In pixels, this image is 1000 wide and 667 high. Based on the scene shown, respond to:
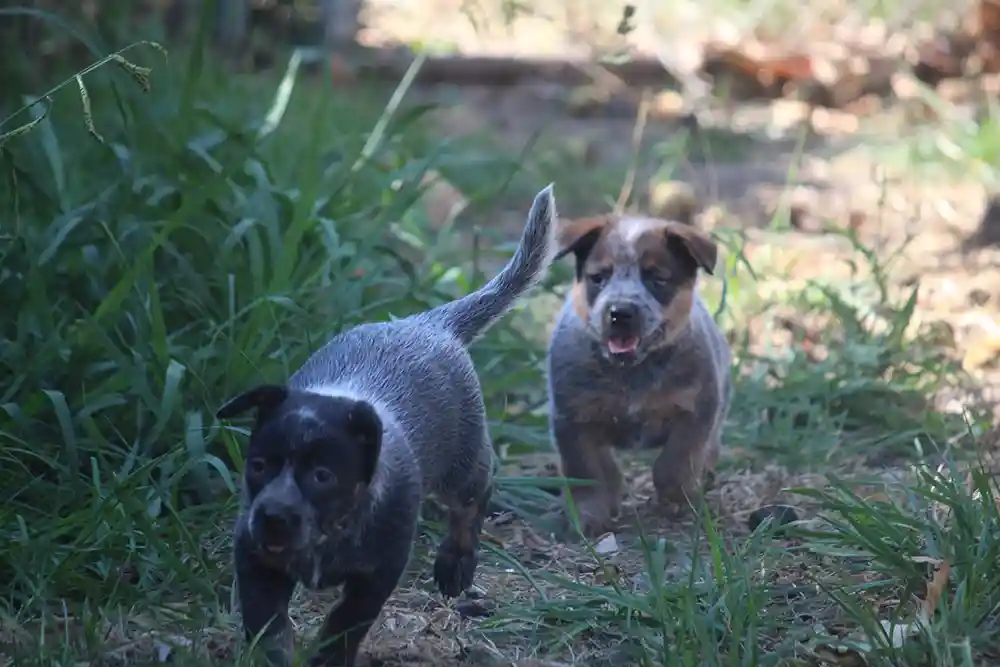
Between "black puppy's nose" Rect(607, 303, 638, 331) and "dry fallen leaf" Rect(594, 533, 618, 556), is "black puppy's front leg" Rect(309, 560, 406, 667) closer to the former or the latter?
"dry fallen leaf" Rect(594, 533, 618, 556)

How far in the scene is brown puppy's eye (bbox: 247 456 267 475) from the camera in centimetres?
292

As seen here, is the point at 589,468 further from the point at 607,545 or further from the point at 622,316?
the point at 622,316

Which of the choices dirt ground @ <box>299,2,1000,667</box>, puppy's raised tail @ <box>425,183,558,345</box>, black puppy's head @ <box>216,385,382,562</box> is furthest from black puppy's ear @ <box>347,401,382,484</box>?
puppy's raised tail @ <box>425,183,558,345</box>

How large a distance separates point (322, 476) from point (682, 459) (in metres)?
1.81

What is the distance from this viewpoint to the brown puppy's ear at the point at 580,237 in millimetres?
4582

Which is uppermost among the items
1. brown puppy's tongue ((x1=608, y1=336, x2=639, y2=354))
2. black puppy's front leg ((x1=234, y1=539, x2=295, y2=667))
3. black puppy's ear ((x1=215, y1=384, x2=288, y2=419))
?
black puppy's ear ((x1=215, y1=384, x2=288, y2=419))

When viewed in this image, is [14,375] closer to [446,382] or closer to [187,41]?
[446,382]

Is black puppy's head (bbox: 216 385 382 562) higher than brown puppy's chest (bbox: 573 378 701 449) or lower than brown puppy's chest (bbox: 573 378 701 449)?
higher

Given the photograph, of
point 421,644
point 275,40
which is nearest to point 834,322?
point 421,644

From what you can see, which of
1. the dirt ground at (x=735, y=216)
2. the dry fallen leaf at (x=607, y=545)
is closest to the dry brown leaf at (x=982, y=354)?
the dirt ground at (x=735, y=216)

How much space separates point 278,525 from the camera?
9.21 ft

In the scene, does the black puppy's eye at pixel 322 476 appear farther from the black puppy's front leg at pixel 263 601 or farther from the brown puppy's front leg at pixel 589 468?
the brown puppy's front leg at pixel 589 468

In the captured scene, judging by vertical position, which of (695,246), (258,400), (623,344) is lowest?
(623,344)

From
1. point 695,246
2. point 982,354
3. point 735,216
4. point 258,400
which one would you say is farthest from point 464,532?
point 735,216
